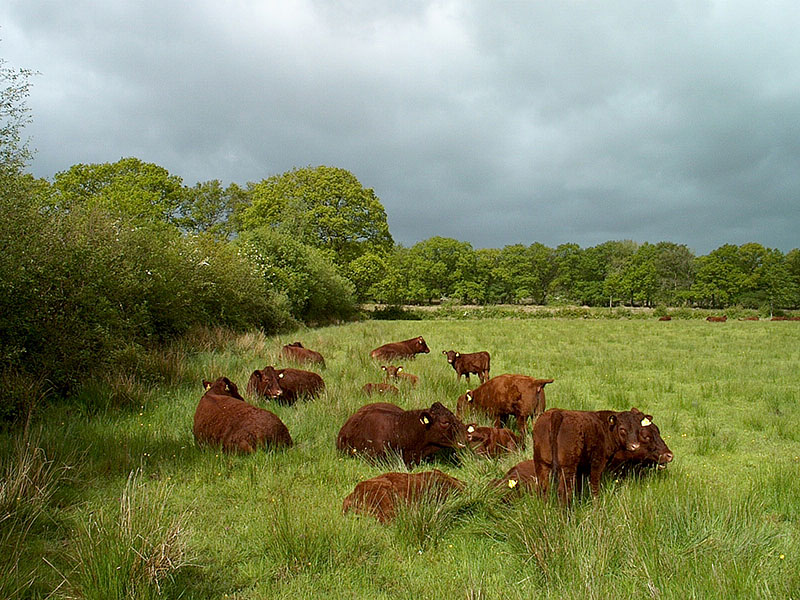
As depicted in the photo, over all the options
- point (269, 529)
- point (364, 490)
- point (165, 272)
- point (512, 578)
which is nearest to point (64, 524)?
point (269, 529)

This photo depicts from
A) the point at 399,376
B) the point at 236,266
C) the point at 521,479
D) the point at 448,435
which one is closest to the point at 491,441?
the point at 448,435

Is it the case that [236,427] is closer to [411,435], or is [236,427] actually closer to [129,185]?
[411,435]

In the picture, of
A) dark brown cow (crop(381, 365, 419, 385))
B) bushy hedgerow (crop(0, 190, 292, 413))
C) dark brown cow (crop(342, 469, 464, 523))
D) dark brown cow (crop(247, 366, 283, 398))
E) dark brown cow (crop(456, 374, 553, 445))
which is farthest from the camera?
dark brown cow (crop(381, 365, 419, 385))

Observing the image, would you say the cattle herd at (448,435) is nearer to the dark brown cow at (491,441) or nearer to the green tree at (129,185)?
the dark brown cow at (491,441)

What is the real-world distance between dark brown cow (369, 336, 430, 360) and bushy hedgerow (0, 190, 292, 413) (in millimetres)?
5953

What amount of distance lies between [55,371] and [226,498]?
17.2ft

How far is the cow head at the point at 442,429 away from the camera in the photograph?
19.4 feet

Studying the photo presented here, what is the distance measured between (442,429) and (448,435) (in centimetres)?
10

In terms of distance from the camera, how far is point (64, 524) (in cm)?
413

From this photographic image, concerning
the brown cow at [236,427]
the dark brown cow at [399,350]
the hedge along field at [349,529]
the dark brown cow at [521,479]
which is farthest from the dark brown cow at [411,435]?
the dark brown cow at [399,350]

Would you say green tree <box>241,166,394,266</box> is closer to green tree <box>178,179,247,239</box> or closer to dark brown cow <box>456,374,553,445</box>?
green tree <box>178,179,247,239</box>

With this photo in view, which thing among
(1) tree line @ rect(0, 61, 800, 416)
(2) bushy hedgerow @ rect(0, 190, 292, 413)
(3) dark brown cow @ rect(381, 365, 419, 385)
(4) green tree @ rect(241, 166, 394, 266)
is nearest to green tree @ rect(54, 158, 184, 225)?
(1) tree line @ rect(0, 61, 800, 416)

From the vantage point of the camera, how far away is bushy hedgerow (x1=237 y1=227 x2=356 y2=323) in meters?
29.9

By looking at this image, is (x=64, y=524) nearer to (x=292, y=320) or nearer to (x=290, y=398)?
(x=290, y=398)
